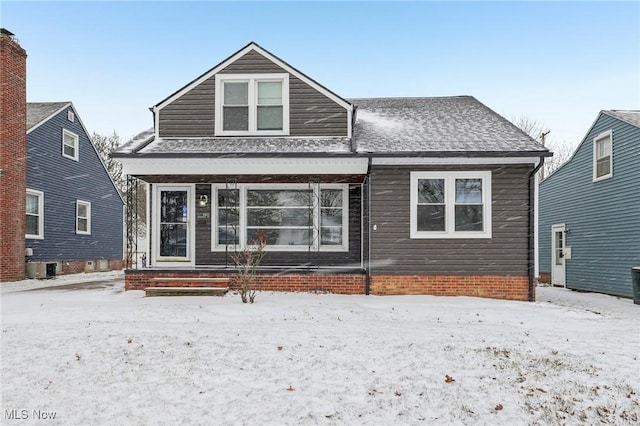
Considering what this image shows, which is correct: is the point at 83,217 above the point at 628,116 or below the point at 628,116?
below

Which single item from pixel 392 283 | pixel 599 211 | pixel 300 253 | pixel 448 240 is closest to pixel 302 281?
pixel 300 253

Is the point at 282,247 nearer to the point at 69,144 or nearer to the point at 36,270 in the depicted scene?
the point at 36,270

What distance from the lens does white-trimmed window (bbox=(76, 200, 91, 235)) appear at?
58.4ft

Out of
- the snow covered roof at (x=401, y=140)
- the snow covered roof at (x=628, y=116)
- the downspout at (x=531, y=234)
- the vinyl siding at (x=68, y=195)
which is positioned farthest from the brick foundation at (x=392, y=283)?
the vinyl siding at (x=68, y=195)

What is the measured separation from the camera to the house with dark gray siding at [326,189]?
967 centimetres

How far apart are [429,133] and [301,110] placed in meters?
3.42

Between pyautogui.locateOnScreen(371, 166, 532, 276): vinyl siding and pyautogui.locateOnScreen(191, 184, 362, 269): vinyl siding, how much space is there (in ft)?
4.96

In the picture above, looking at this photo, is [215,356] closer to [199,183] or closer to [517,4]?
[199,183]

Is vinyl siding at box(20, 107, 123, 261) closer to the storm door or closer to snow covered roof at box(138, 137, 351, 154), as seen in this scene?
the storm door

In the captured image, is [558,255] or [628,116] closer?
[628,116]

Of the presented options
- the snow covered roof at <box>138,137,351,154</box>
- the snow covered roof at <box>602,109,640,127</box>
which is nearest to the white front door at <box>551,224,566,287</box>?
the snow covered roof at <box>602,109,640,127</box>

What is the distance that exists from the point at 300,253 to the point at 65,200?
11.4 metres

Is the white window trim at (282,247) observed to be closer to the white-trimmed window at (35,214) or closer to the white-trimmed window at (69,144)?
the white-trimmed window at (35,214)

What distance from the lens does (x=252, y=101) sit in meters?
11.0
